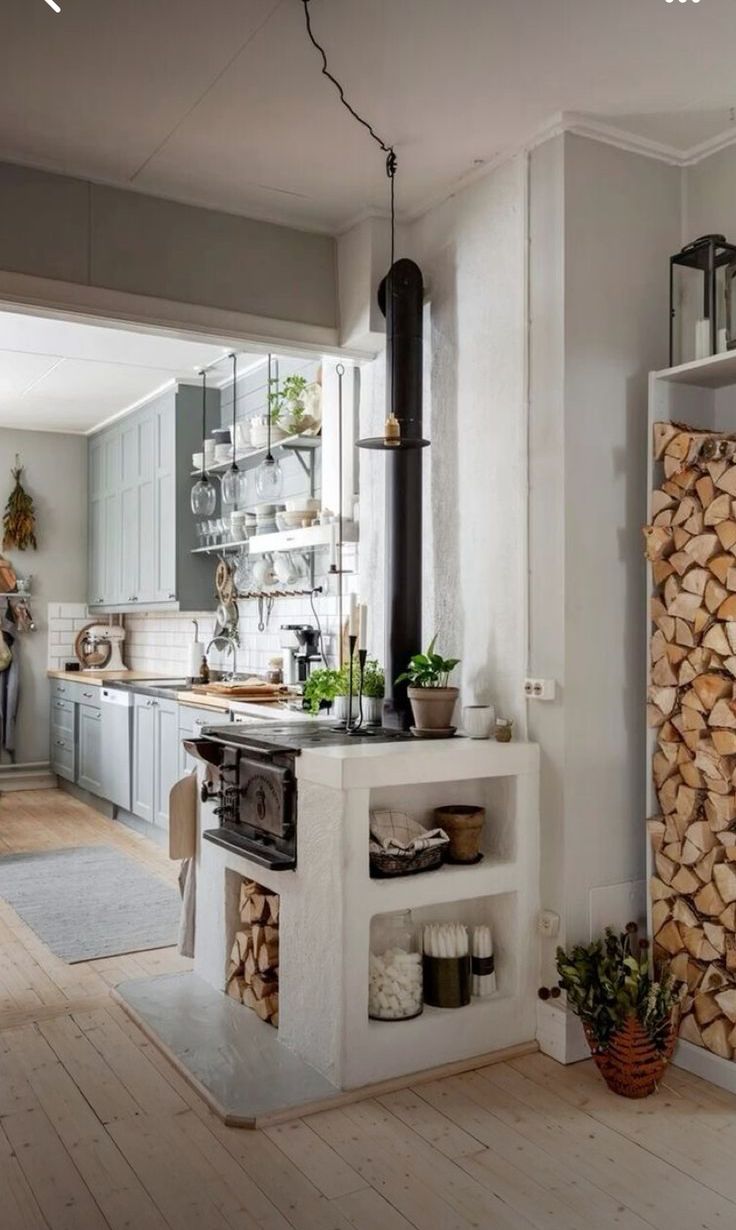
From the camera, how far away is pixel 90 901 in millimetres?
4668

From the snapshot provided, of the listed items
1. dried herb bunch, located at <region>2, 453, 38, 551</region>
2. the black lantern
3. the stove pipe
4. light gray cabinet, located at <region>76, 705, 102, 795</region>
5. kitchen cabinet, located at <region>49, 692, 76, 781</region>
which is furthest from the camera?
dried herb bunch, located at <region>2, 453, 38, 551</region>

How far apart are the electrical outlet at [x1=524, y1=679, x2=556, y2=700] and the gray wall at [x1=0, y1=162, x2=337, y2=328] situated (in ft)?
5.54

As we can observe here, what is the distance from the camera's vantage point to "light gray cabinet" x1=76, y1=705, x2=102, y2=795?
6.73 metres

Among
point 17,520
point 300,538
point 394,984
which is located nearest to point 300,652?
point 300,538

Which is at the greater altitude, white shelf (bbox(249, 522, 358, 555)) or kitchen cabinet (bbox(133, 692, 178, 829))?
white shelf (bbox(249, 522, 358, 555))

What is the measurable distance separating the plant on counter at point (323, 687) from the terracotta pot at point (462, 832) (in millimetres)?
772

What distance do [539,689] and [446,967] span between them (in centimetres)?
87

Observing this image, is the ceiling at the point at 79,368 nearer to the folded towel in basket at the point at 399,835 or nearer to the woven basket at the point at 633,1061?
the folded towel in basket at the point at 399,835

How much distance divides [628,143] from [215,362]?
129 inches

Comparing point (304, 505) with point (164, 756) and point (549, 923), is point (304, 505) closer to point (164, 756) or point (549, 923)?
point (164, 756)

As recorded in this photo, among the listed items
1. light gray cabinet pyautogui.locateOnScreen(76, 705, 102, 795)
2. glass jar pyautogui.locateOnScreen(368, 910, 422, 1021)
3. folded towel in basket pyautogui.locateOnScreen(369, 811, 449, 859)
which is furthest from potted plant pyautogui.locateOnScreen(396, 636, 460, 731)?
light gray cabinet pyautogui.locateOnScreen(76, 705, 102, 795)

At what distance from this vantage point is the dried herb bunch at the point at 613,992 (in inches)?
110

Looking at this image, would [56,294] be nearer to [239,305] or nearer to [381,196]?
[239,305]

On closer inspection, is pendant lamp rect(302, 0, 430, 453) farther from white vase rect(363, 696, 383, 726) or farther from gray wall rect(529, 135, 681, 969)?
white vase rect(363, 696, 383, 726)
